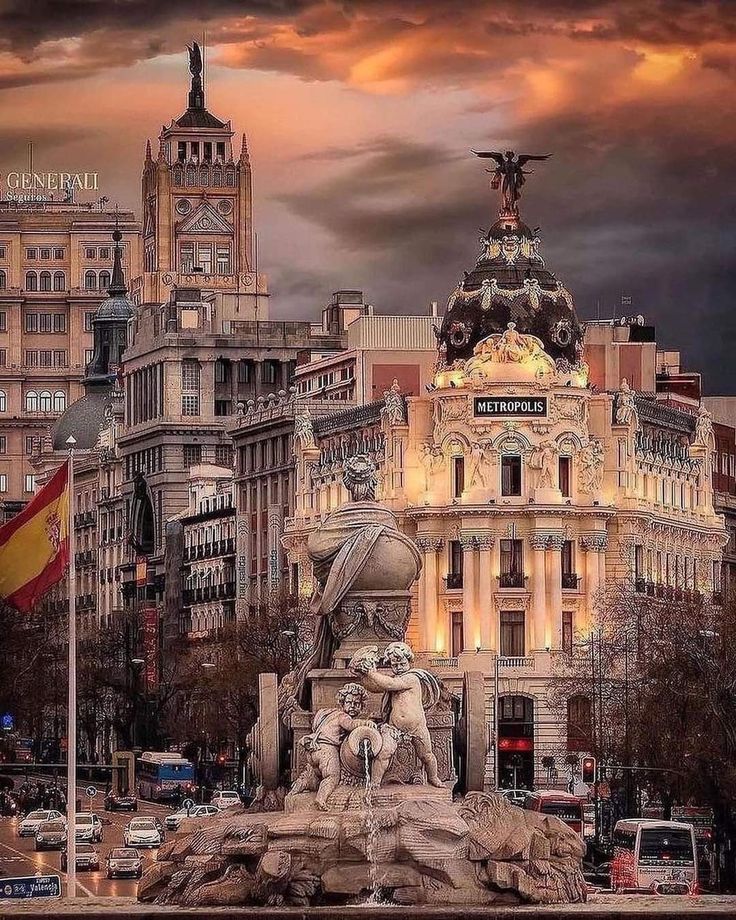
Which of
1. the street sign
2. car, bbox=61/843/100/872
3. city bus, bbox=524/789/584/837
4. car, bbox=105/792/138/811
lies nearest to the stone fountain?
the street sign

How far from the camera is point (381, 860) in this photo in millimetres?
60688

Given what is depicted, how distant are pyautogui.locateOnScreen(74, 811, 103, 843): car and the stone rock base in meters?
80.8

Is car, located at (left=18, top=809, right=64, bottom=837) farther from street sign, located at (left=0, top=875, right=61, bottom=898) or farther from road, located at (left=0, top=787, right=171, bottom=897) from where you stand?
street sign, located at (left=0, top=875, right=61, bottom=898)

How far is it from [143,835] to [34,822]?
892 inches

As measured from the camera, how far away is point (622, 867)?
10356cm

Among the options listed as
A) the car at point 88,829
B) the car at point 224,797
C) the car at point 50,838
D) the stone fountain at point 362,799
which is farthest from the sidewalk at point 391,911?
the car at point 224,797

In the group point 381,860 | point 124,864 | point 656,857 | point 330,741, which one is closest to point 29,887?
point 330,741

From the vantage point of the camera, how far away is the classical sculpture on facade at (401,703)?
63.8 m

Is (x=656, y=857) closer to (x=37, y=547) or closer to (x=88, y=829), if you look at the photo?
(x=37, y=547)

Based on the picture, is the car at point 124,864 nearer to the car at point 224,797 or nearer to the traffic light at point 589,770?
the traffic light at point 589,770

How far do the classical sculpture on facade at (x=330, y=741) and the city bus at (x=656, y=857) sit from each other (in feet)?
113

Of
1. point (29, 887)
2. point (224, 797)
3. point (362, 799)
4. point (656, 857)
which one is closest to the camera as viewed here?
point (362, 799)

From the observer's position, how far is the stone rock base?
60.3 metres

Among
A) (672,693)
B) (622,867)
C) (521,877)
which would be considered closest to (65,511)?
(622,867)
